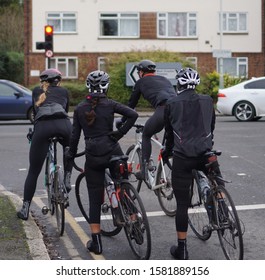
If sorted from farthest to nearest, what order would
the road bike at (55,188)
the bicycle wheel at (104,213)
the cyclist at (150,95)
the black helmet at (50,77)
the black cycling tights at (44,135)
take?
the cyclist at (150,95) → the black helmet at (50,77) → the black cycling tights at (44,135) → the road bike at (55,188) → the bicycle wheel at (104,213)

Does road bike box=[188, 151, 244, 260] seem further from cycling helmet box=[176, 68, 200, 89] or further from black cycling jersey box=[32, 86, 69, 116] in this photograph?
black cycling jersey box=[32, 86, 69, 116]

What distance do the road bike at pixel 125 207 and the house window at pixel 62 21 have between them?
34564 mm

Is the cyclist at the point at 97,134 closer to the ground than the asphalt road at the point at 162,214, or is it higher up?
higher up

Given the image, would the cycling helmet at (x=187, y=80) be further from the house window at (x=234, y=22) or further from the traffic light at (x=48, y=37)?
the house window at (x=234, y=22)

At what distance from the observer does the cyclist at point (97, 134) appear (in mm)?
7102

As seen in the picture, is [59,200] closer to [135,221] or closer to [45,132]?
[45,132]

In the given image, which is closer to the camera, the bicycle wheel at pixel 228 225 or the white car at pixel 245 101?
the bicycle wheel at pixel 228 225

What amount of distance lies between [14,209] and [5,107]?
1566 cm

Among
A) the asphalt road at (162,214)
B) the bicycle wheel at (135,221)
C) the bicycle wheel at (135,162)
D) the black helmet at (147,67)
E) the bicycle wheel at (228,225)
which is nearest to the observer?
the bicycle wheel at (228,225)

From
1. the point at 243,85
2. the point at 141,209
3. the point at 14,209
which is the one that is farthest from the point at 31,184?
the point at 243,85

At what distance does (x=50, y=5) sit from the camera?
41219 millimetres

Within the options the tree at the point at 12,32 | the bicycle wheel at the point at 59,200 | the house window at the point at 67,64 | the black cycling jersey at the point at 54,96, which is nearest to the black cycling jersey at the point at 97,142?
the bicycle wheel at the point at 59,200

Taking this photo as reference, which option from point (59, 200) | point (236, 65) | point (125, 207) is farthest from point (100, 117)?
point (236, 65)

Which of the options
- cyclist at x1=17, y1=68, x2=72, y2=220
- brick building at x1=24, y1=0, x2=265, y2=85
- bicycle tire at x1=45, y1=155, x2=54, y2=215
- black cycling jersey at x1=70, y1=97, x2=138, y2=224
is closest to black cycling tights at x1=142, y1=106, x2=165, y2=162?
cyclist at x1=17, y1=68, x2=72, y2=220
